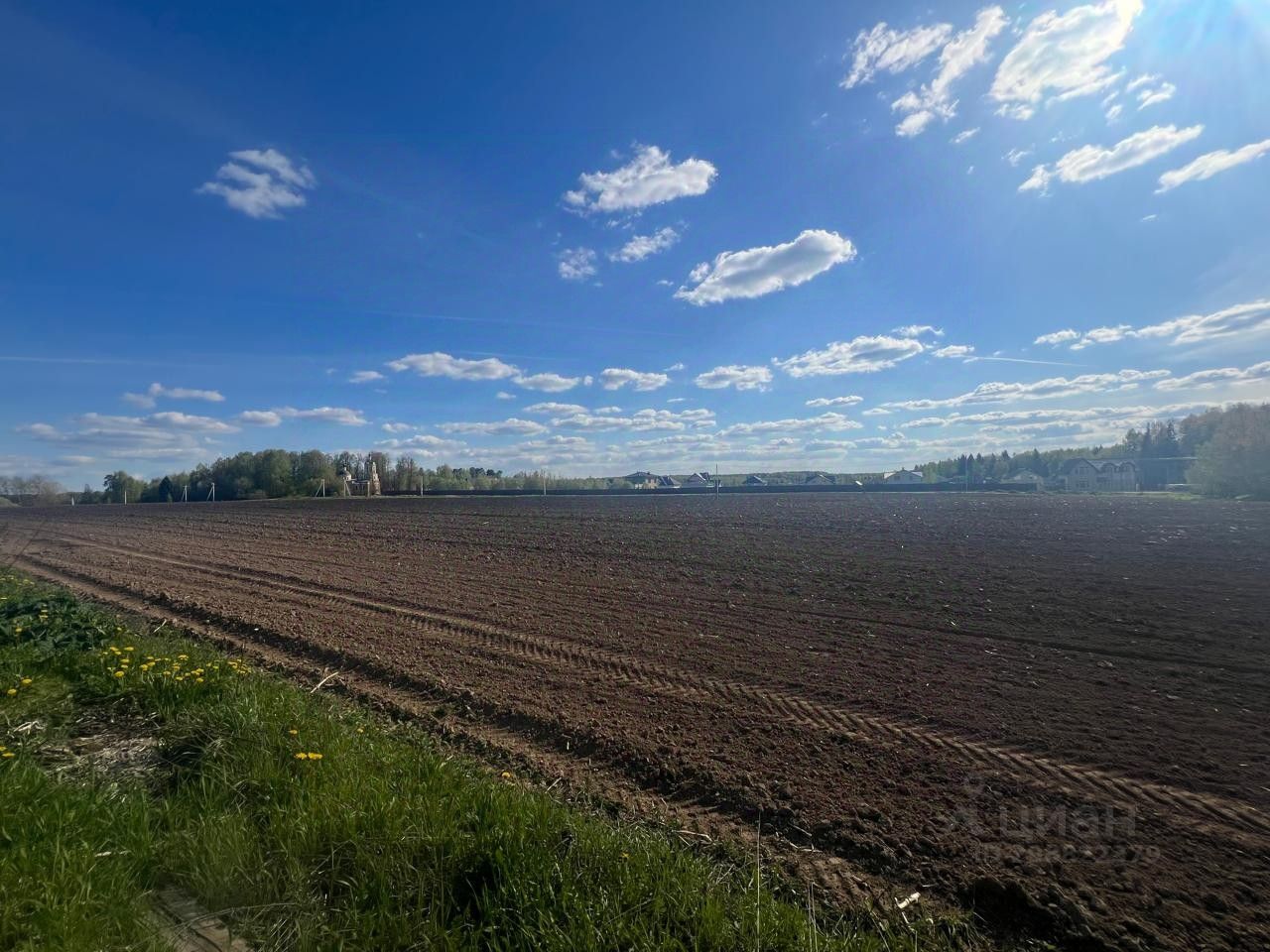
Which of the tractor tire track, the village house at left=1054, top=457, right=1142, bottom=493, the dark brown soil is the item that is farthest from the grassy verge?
the village house at left=1054, top=457, right=1142, bottom=493

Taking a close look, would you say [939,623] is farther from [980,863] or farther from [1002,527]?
[1002,527]

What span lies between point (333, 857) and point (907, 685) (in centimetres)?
585

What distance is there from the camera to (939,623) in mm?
9680

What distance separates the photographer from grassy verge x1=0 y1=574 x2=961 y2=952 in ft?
8.96

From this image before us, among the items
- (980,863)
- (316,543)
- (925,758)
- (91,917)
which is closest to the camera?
(91,917)

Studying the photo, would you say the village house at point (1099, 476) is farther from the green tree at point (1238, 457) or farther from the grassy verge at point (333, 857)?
the grassy verge at point (333, 857)

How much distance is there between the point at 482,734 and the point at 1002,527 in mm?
24995

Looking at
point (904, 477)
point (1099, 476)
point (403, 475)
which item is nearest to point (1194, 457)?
point (1099, 476)

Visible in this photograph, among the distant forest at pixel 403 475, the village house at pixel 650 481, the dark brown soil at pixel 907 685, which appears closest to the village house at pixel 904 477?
the distant forest at pixel 403 475

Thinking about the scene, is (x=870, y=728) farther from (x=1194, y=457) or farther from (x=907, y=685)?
(x=1194, y=457)

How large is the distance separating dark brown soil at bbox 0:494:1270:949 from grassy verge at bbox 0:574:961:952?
3.25 ft

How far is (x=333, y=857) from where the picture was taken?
3.22m

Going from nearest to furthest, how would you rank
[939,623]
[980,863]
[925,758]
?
[980,863] < [925,758] < [939,623]

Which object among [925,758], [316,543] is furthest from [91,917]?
[316,543]
